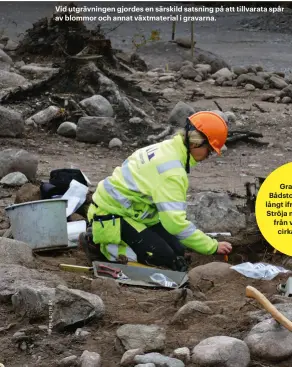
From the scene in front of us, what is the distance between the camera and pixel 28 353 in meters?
4.67

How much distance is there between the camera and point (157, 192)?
247 inches

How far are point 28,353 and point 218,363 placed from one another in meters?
1.03

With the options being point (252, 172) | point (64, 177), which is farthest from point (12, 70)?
point (64, 177)

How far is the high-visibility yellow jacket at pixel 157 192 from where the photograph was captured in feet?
20.6

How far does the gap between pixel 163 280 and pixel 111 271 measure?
384mm

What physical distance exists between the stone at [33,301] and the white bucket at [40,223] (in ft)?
5.80

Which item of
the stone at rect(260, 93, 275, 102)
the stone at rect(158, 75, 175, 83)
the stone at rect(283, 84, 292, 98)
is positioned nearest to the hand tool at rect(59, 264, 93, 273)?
the stone at rect(260, 93, 275, 102)

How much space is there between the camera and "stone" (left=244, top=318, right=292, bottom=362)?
4.53 m

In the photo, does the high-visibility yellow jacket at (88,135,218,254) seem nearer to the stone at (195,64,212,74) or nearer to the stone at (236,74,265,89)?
the stone at (236,74,265,89)

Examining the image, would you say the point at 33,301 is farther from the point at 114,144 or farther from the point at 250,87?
the point at 250,87

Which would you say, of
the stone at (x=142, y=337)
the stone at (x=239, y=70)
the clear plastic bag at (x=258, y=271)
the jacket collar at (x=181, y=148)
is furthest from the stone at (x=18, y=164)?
the stone at (x=239, y=70)

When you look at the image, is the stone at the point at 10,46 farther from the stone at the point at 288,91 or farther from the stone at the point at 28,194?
the stone at the point at 28,194

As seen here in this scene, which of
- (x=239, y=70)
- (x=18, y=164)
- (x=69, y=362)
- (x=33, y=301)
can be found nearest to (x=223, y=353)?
(x=69, y=362)

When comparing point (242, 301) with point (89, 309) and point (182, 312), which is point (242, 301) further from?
point (89, 309)
